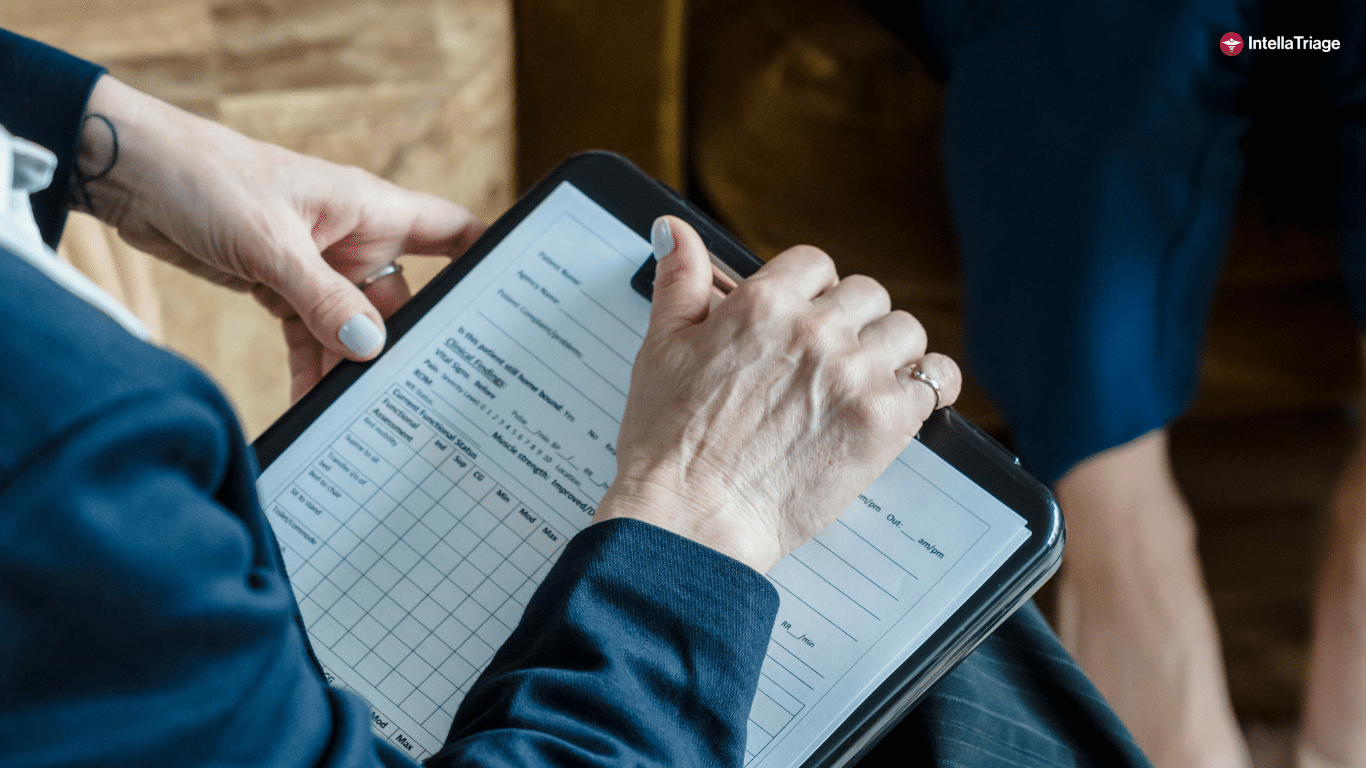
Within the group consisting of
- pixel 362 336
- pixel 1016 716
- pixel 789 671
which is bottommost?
pixel 1016 716

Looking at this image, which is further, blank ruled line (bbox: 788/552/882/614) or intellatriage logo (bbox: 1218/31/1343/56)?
intellatriage logo (bbox: 1218/31/1343/56)

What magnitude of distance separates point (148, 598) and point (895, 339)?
35 centimetres

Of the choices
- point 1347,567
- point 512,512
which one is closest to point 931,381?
point 512,512

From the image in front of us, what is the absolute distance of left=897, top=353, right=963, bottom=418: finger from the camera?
0.47 meters

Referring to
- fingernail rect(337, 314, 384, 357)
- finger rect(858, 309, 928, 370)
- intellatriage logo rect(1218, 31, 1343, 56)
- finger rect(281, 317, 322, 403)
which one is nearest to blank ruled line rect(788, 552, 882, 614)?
finger rect(858, 309, 928, 370)

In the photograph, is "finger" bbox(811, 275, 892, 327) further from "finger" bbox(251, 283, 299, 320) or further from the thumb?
"finger" bbox(251, 283, 299, 320)

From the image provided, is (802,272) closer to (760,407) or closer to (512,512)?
(760,407)

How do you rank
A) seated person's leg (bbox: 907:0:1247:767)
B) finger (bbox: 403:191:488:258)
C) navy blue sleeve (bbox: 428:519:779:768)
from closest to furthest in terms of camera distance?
navy blue sleeve (bbox: 428:519:779:768) → finger (bbox: 403:191:488:258) → seated person's leg (bbox: 907:0:1247:767)

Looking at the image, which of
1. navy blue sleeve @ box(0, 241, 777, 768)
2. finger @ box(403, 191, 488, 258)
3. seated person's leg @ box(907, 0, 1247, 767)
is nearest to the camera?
navy blue sleeve @ box(0, 241, 777, 768)

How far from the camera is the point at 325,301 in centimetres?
56

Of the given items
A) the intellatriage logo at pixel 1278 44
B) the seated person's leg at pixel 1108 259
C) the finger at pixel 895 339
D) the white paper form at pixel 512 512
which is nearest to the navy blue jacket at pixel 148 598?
the white paper form at pixel 512 512

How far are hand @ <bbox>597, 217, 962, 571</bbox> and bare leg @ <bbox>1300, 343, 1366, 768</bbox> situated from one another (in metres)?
0.57

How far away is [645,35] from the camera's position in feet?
3.05

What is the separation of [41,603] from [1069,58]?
2.51 feet
